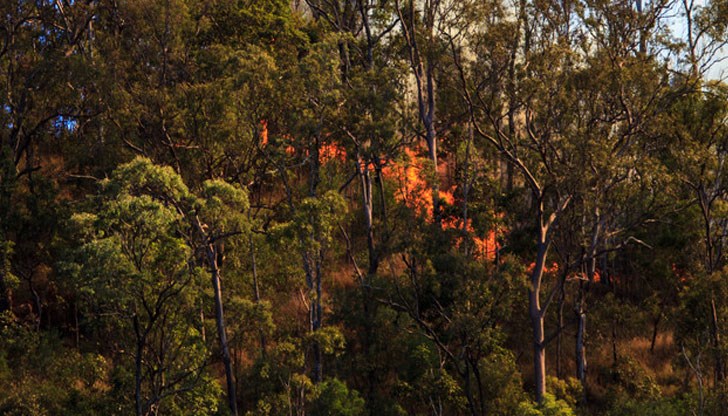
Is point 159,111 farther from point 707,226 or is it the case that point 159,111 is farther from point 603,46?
point 707,226

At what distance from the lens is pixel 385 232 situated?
1241 inches

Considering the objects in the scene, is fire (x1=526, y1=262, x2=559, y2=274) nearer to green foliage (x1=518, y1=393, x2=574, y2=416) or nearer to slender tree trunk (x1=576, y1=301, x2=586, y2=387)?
slender tree trunk (x1=576, y1=301, x2=586, y2=387)

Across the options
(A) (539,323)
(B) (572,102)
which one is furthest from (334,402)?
(B) (572,102)

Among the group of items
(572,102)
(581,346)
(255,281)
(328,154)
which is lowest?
(581,346)

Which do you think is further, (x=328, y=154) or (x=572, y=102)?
(x=328, y=154)

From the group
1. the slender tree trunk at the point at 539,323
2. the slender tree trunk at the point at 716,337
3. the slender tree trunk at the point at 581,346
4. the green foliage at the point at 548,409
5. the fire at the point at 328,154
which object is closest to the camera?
the green foliage at the point at 548,409

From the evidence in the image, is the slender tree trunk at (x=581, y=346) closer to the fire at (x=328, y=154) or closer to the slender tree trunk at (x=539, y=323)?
the slender tree trunk at (x=539, y=323)

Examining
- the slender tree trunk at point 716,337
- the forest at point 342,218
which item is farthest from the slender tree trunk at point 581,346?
the slender tree trunk at point 716,337

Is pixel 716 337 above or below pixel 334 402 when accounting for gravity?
above

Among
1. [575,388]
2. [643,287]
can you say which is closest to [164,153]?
[575,388]

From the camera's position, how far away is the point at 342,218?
2828 centimetres

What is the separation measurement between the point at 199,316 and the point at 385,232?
741cm

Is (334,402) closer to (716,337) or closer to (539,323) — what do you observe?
(539,323)

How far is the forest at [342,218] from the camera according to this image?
2673 centimetres
